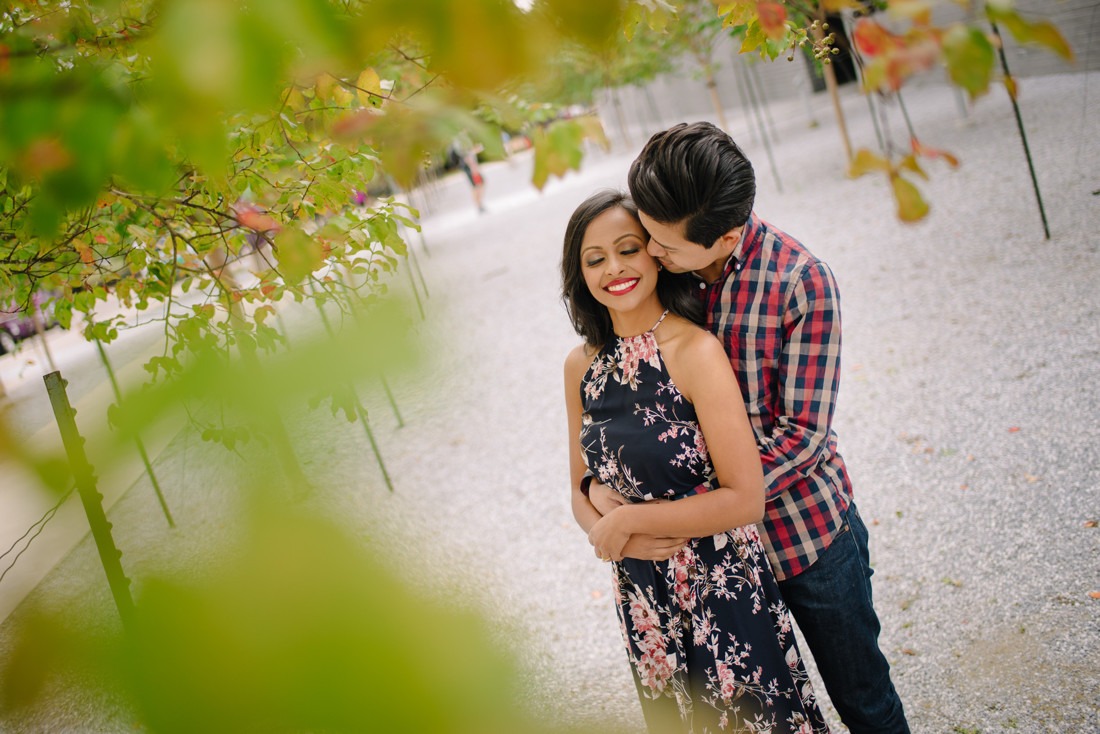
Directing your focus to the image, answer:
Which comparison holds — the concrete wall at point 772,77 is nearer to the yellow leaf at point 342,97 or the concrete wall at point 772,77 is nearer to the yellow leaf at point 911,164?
the yellow leaf at point 342,97

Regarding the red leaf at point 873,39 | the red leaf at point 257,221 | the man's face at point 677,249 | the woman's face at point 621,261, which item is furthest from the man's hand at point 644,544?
the red leaf at point 873,39

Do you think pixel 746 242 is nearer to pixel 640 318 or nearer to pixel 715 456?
pixel 640 318

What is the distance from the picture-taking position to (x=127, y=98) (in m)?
0.52

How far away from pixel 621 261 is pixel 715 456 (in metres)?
0.50

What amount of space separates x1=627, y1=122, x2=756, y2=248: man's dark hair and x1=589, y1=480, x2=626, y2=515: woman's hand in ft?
2.21

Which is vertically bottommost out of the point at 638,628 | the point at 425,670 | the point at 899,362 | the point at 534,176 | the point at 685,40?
the point at 899,362

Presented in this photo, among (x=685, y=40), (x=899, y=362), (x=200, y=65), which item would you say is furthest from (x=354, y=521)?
(x=685, y=40)

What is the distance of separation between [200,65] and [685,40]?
12.3m

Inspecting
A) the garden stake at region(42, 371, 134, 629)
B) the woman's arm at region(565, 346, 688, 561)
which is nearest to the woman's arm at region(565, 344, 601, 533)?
the woman's arm at region(565, 346, 688, 561)

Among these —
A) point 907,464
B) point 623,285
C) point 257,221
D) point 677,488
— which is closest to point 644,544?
point 677,488

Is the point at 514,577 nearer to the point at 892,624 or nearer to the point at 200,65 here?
the point at 892,624

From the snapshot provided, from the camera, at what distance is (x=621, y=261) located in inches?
74.5

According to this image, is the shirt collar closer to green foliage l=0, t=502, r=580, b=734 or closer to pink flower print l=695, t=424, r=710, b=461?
pink flower print l=695, t=424, r=710, b=461

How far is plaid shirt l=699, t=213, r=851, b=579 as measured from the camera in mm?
1760
